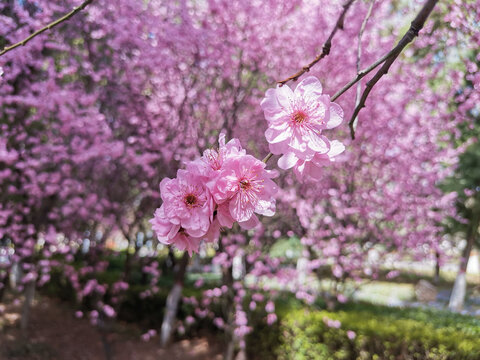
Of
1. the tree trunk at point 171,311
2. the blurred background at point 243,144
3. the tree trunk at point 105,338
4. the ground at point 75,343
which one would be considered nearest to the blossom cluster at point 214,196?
the blurred background at point 243,144

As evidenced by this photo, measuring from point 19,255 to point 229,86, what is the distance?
4.32m

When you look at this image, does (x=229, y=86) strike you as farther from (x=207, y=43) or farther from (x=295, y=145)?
(x=295, y=145)

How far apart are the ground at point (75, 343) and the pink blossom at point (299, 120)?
6247 mm

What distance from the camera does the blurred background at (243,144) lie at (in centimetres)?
544

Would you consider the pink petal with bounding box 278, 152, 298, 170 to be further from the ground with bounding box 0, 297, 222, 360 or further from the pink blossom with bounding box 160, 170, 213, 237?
the ground with bounding box 0, 297, 222, 360

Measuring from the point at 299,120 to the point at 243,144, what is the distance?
4589 mm

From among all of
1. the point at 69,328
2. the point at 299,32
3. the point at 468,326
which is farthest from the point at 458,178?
the point at 69,328

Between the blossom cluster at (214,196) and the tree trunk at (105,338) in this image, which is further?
the tree trunk at (105,338)

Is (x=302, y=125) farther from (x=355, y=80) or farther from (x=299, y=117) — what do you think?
(x=355, y=80)

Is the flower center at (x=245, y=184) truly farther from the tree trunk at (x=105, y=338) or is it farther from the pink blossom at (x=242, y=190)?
the tree trunk at (x=105, y=338)

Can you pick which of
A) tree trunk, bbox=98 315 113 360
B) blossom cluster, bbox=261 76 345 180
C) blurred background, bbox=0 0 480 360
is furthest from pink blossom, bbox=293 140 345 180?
tree trunk, bbox=98 315 113 360

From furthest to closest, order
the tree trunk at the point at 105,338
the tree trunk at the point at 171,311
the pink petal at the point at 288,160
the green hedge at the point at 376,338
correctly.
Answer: the tree trunk at the point at 171,311 → the tree trunk at the point at 105,338 → the green hedge at the point at 376,338 → the pink petal at the point at 288,160

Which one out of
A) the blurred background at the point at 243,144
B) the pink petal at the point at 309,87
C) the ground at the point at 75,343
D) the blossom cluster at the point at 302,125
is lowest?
the ground at the point at 75,343

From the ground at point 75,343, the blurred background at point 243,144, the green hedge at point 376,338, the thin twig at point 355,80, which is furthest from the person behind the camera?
the ground at point 75,343
